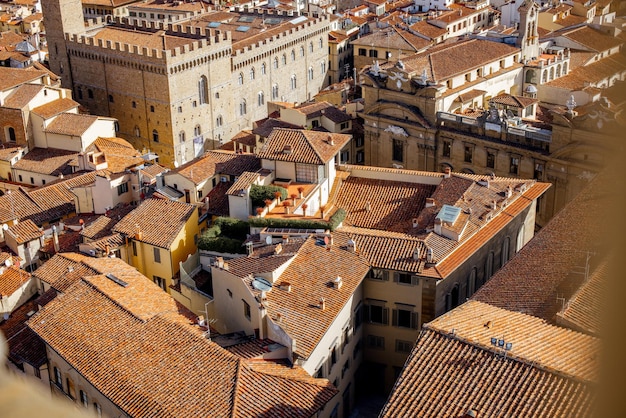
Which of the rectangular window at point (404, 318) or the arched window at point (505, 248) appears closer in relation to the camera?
the rectangular window at point (404, 318)

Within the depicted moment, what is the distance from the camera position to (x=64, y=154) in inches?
1668

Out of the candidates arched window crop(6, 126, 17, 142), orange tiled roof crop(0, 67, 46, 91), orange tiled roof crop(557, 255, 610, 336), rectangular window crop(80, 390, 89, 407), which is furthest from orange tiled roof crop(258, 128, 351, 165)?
orange tiled roof crop(0, 67, 46, 91)

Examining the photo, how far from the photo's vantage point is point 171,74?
46938 mm

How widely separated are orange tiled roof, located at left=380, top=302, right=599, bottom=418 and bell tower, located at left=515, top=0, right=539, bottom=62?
2740 centimetres

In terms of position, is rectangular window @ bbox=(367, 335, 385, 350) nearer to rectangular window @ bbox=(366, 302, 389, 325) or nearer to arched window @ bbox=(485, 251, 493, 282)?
rectangular window @ bbox=(366, 302, 389, 325)

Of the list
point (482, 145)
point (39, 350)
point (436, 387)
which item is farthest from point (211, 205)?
point (436, 387)

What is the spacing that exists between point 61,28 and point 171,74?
8992 millimetres

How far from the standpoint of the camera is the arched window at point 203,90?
163ft

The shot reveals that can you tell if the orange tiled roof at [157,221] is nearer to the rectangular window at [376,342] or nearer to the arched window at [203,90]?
the rectangular window at [376,342]

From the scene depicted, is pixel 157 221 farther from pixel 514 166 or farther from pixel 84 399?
pixel 514 166

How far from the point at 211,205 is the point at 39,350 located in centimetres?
954

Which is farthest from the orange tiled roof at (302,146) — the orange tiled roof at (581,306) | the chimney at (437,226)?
the orange tiled roof at (581,306)

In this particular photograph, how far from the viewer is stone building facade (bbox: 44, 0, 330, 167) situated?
157 feet

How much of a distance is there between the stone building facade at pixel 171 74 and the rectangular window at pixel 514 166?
2114 centimetres
